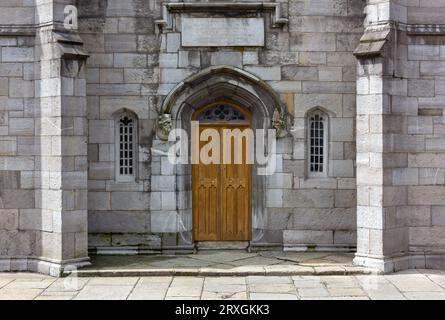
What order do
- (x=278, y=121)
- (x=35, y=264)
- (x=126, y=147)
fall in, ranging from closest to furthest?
(x=35, y=264)
(x=278, y=121)
(x=126, y=147)

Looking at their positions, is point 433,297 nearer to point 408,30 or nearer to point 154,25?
point 408,30

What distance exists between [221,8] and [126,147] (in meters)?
2.87

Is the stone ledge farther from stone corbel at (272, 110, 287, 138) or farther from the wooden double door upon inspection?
stone corbel at (272, 110, 287, 138)

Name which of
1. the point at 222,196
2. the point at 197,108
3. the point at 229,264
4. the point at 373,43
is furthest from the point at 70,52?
the point at 373,43

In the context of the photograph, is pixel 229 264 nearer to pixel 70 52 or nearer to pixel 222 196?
pixel 222 196

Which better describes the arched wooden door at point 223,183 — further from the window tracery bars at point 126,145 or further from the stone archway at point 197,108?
the window tracery bars at point 126,145

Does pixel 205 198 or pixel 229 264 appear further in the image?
pixel 205 198

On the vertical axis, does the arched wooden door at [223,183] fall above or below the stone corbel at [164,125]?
below

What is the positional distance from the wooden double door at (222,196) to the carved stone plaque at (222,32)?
142cm

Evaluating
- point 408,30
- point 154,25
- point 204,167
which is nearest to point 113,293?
point 204,167

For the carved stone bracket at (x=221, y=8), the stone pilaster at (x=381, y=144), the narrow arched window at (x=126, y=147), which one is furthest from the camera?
the narrow arched window at (x=126, y=147)

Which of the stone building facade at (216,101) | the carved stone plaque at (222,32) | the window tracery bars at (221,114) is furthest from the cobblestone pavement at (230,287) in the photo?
the carved stone plaque at (222,32)

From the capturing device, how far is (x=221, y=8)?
1062 cm

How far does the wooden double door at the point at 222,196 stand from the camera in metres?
11.1
